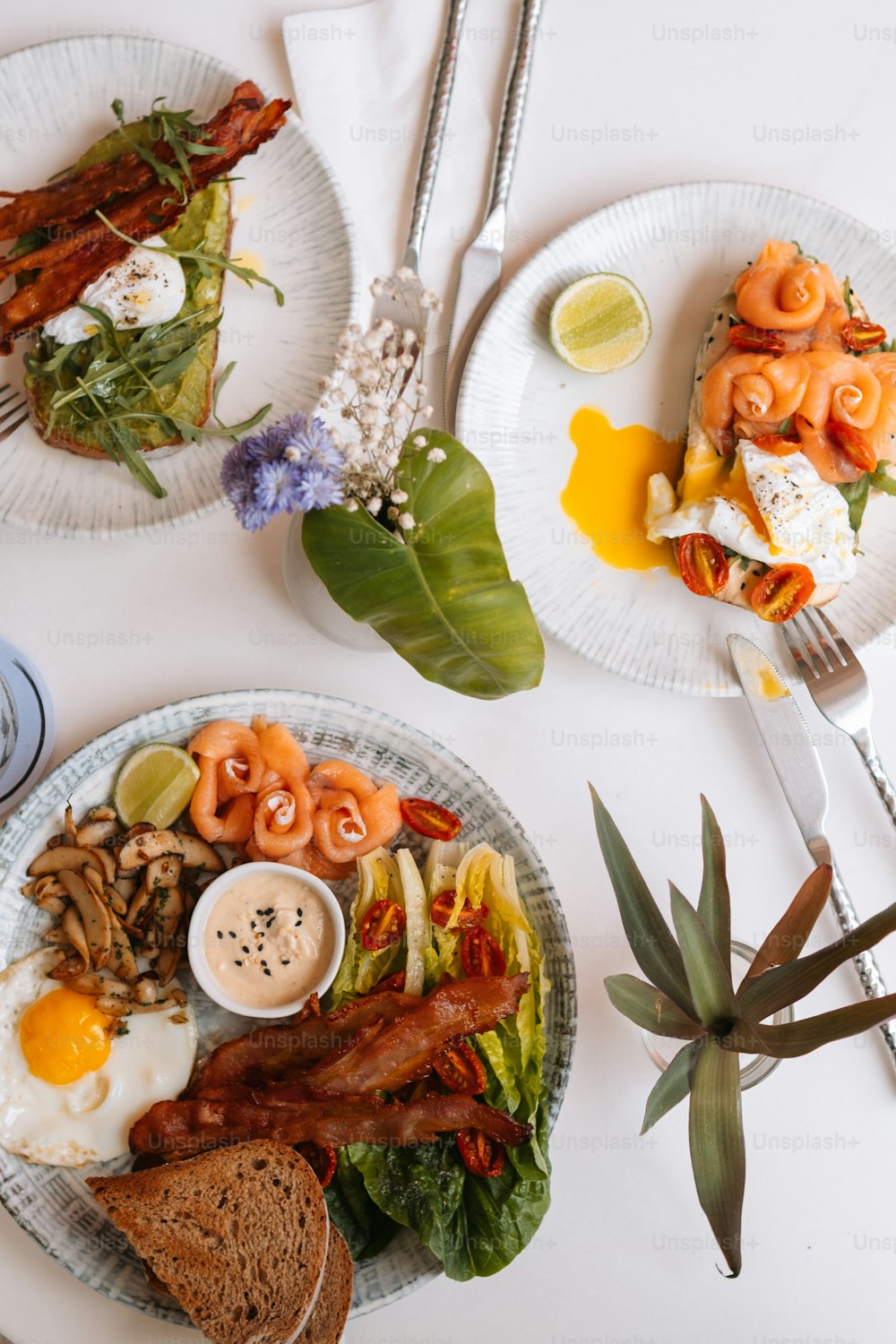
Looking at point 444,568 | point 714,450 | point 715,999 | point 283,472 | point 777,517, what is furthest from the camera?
point 714,450

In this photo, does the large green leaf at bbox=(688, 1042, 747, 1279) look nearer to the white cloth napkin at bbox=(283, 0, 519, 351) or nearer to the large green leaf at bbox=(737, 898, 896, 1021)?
the large green leaf at bbox=(737, 898, 896, 1021)

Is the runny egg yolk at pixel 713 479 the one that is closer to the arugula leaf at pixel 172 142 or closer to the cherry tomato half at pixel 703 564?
the cherry tomato half at pixel 703 564

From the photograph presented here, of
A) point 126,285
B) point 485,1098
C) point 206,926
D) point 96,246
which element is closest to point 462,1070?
point 485,1098

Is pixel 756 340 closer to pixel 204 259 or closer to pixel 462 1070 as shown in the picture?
pixel 204 259

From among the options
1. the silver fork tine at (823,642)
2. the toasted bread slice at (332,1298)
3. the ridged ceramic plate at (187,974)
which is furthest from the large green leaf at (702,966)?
the toasted bread slice at (332,1298)

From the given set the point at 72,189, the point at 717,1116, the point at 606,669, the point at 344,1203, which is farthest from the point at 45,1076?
the point at 72,189

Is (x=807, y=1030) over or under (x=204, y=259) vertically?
under
